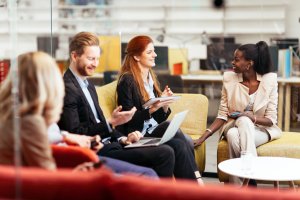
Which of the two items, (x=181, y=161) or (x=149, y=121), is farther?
(x=149, y=121)

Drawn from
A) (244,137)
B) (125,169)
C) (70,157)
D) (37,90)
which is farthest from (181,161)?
(37,90)

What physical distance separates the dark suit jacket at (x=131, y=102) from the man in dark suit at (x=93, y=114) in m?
0.40

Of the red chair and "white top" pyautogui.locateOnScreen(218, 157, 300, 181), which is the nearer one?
the red chair

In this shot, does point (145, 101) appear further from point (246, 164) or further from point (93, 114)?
point (246, 164)

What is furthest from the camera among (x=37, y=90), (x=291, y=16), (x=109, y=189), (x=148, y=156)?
(x=291, y=16)

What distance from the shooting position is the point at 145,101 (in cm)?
450

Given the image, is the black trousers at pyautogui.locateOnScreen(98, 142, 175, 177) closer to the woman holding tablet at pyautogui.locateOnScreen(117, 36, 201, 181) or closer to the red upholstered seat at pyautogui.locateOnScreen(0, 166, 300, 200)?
the woman holding tablet at pyautogui.locateOnScreen(117, 36, 201, 181)

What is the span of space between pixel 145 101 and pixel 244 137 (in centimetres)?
80

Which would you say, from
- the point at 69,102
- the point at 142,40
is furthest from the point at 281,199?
the point at 142,40

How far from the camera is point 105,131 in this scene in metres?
3.93

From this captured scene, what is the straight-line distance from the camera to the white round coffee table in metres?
3.76

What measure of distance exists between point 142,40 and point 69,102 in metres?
1.15

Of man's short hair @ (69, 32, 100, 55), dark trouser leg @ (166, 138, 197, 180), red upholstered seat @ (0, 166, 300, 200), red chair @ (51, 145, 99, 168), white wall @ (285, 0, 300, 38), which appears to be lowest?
dark trouser leg @ (166, 138, 197, 180)

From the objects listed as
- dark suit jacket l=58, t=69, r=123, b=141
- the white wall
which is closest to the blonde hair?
dark suit jacket l=58, t=69, r=123, b=141
